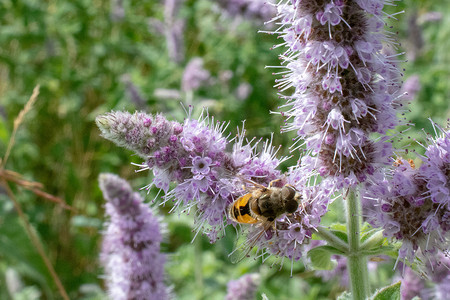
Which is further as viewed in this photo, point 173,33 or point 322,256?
point 173,33

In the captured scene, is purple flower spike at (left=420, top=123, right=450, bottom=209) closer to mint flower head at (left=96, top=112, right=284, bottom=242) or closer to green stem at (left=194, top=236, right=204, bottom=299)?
mint flower head at (left=96, top=112, right=284, bottom=242)

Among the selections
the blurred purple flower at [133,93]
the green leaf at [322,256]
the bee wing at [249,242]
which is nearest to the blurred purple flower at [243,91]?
the blurred purple flower at [133,93]

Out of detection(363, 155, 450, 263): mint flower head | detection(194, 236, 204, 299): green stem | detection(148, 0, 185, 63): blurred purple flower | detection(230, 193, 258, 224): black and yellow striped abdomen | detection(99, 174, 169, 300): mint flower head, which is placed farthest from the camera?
detection(148, 0, 185, 63): blurred purple flower

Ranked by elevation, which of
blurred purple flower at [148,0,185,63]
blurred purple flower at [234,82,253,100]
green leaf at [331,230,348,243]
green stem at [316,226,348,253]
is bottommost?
blurred purple flower at [234,82,253,100]

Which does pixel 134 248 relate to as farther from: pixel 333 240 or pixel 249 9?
pixel 249 9

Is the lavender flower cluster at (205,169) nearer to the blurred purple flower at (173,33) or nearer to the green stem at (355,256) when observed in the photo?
the green stem at (355,256)

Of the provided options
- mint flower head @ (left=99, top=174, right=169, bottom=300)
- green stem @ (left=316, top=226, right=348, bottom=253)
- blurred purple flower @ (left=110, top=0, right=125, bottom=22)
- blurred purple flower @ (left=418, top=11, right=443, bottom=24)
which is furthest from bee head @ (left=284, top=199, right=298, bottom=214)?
blurred purple flower @ (left=418, top=11, right=443, bottom=24)

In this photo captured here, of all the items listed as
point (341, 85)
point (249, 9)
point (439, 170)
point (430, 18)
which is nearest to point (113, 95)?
point (249, 9)
